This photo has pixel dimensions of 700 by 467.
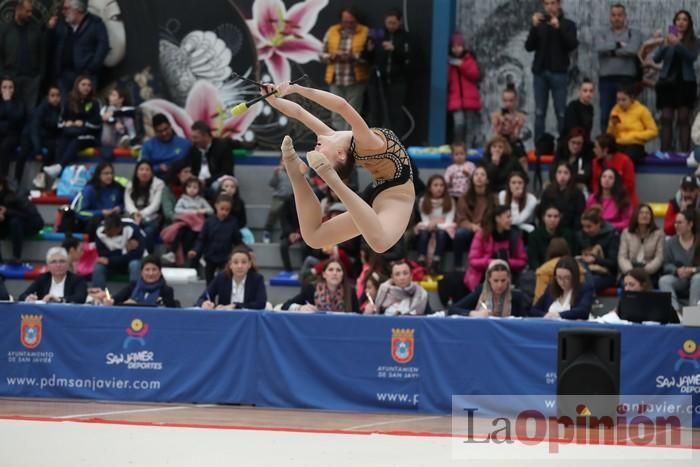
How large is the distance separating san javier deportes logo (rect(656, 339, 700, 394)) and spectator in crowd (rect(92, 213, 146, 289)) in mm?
5832

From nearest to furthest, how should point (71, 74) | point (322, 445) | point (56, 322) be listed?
1. point (322, 445)
2. point (56, 322)
3. point (71, 74)

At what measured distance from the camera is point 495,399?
386 inches

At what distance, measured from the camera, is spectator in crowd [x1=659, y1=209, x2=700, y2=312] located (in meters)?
11.3

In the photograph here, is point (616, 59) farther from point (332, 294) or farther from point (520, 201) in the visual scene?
point (332, 294)

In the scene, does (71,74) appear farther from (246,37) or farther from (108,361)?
(108,361)

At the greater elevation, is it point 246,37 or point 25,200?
point 246,37

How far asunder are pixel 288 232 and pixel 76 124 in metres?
3.58

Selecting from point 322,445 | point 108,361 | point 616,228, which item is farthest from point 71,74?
point 322,445

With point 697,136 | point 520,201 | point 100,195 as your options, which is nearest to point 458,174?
point 520,201

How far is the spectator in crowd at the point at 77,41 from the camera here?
15.6 metres

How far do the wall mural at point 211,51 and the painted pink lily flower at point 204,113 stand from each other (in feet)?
0.04

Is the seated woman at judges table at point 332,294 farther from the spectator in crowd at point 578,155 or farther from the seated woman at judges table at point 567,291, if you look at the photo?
the spectator in crowd at point 578,155

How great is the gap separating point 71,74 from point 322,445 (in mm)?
9517

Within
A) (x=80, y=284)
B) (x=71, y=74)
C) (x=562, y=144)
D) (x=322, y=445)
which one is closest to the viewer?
(x=322, y=445)
